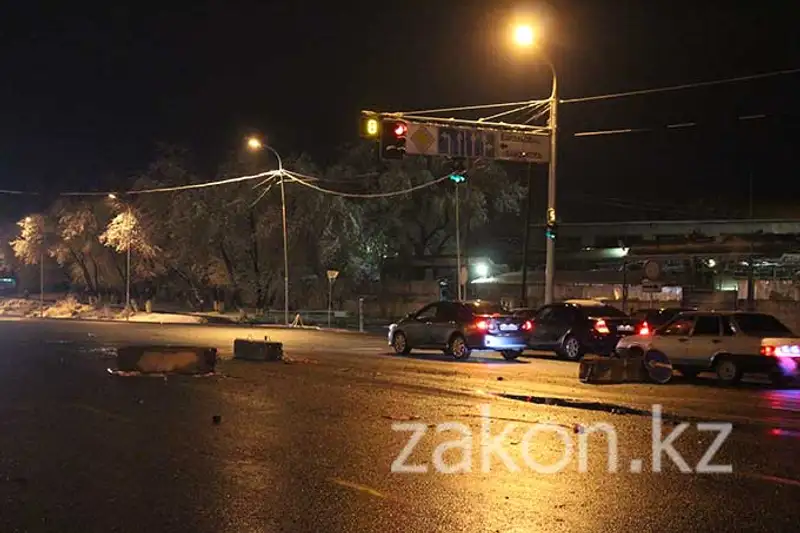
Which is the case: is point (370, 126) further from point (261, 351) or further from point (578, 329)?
point (578, 329)

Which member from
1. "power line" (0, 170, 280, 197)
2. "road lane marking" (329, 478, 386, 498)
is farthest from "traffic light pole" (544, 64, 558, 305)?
Result: "power line" (0, 170, 280, 197)

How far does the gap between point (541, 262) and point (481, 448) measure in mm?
50041

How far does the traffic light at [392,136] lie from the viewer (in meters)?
22.6

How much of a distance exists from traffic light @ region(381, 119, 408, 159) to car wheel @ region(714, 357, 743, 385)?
992 centimetres

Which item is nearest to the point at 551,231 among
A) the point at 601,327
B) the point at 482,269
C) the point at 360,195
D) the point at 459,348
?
the point at 601,327

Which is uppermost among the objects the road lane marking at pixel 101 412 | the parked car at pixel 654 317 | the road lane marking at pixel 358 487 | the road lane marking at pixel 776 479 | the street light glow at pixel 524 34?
the street light glow at pixel 524 34

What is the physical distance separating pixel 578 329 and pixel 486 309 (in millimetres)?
2542

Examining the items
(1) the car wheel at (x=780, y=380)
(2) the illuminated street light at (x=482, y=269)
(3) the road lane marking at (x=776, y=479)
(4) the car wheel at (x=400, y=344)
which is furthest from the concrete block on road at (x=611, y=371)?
(2) the illuminated street light at (x=482, y=269)

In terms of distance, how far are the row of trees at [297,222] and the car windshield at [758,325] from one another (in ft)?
104

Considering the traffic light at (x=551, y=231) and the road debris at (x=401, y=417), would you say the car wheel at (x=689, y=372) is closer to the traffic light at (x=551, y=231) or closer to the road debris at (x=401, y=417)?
the road debris at (x=401, y=417)

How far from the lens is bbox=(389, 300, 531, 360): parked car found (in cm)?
2191

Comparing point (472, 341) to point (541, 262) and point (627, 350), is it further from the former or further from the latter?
point (541, 262)

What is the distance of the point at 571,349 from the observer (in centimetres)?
2272

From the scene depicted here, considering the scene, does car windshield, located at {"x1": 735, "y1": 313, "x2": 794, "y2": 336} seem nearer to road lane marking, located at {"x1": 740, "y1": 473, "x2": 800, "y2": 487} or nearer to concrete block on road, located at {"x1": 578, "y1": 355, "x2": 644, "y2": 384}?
concrete block on road, located at {"x1": 578, "y1": 355, "x2": 644, "y2": 384}
